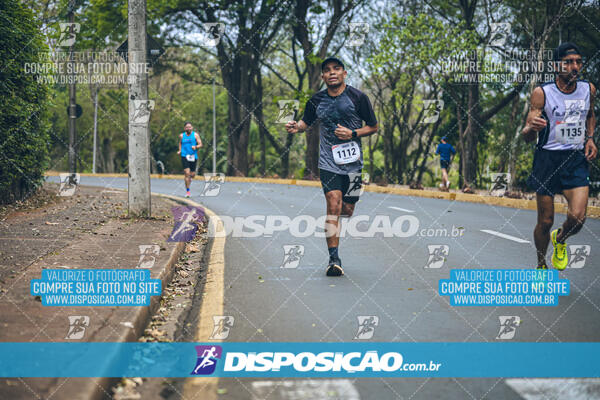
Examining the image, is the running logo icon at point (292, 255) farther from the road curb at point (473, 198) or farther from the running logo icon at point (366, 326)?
the road curb at point (473, 198)

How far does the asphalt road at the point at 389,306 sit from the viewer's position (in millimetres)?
3727

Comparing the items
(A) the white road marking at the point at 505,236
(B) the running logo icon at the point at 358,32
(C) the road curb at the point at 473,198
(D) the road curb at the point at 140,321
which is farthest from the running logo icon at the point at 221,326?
(B) the running logo icon at the point at 358,32

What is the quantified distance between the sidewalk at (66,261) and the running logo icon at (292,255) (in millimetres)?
1234

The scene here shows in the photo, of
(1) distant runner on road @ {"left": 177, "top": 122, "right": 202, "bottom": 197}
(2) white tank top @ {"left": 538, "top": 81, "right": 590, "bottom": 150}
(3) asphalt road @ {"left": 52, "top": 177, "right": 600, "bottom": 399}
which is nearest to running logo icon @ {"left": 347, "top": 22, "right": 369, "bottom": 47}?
(1) distant runner on road @ {"left": 177, "top": 122, "right": 202, "bottom": 197}

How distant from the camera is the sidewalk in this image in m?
3.47

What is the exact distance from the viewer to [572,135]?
595 cm

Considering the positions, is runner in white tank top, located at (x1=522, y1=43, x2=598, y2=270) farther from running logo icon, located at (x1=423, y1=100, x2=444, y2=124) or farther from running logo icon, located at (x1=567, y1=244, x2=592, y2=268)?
running logo icon, located at (x1=423, y1=100, x2=444, y2=124)

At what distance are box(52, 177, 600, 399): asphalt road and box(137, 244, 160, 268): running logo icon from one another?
773mm

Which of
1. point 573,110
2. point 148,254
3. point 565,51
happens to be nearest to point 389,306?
point 573,110

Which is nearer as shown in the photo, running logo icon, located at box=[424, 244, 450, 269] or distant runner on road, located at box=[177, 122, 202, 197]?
running logo icon, located at box=[424, 244, 450, 269]

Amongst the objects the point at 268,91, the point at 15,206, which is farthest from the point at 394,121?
the point at 15,206

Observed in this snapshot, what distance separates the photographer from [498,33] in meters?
26.9

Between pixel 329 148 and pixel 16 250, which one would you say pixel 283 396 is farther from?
pixel 16 250

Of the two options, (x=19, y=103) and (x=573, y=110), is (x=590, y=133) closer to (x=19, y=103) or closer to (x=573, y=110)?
(x=573, y=110)
